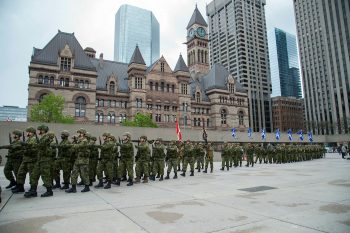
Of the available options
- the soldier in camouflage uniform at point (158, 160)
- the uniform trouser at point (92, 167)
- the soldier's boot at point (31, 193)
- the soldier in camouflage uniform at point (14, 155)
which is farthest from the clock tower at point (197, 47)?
the soldier's boot at point (31, 193)

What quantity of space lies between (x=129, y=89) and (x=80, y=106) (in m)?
10.8

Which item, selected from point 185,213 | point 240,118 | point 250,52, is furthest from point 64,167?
point 250,52

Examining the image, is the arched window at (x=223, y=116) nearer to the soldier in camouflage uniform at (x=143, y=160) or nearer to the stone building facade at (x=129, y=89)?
the stone building facade at (x=129, y=89)

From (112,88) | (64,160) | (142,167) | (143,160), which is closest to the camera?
(64,160)

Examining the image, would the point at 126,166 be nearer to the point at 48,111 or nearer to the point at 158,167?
the point at 158,167

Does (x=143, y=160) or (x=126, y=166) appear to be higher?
(x=143, y=160)

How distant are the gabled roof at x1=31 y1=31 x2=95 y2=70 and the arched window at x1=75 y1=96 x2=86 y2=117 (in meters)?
Result: 5.89

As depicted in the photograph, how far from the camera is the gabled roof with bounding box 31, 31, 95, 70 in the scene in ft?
149

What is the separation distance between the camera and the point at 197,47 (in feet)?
305

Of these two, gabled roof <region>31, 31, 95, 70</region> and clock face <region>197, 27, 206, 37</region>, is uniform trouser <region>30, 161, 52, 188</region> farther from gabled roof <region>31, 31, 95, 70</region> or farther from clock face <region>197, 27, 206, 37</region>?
clock face <region>197, 27, 206, 37</region>

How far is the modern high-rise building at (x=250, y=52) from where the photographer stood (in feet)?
433

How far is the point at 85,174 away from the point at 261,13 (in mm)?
153915

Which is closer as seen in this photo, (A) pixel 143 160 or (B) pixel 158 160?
(A) pixel 143 160

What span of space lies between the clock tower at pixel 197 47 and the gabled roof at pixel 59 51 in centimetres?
4630
